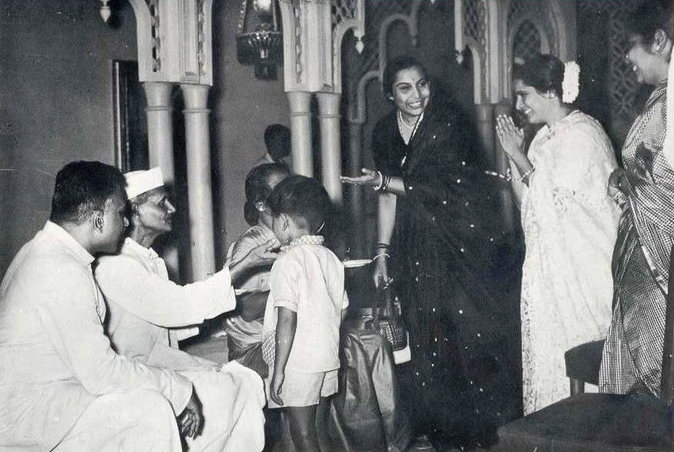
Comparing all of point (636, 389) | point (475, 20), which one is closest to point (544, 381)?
point (636, 389)

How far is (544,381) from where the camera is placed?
3.16 metres

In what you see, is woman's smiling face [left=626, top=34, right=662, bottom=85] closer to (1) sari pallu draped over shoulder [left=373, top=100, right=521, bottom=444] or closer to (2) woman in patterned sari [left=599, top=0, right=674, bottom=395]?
(2) woman in patterned sari [left=599, top=0, right=674, bottom=395]

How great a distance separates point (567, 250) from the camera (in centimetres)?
311

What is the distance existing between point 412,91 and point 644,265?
1253 millimetres

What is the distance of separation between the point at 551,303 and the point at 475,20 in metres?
2.52

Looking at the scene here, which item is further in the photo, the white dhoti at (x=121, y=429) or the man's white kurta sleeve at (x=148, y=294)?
the man's white kurta sleeve at (x=148, y=294)

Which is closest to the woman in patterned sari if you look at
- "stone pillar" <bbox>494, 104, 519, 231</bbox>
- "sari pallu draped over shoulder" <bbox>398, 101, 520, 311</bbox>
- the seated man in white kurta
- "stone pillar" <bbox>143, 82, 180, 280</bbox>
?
"sari pallu draped over shoulder" <bbox>398, 101, 520, 311</bbox>

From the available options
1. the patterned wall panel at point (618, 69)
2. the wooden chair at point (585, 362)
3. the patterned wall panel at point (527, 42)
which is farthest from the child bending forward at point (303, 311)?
the patterned wall panel at point (618, 69)

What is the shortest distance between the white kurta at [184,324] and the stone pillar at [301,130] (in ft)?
4.73

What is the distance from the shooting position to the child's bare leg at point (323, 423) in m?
2.78

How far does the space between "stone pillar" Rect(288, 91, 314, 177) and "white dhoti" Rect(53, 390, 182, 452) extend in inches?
81.7

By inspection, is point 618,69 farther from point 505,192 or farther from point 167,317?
point 167,317

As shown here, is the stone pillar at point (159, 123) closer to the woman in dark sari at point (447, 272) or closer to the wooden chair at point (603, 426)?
the woman in dark sari at point (447, 272)

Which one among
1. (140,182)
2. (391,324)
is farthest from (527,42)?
(140,182)
